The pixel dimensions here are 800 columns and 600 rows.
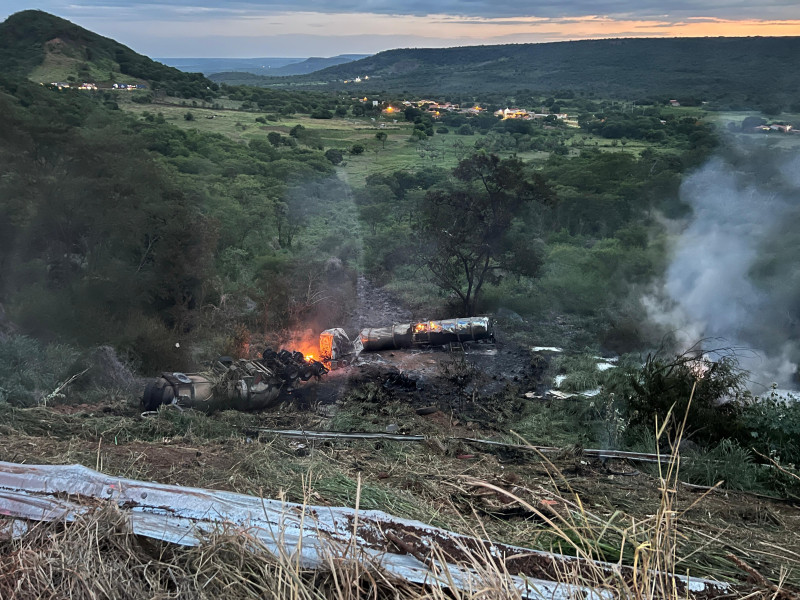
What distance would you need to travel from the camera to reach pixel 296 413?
10570mm

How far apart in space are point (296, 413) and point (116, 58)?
4960cm

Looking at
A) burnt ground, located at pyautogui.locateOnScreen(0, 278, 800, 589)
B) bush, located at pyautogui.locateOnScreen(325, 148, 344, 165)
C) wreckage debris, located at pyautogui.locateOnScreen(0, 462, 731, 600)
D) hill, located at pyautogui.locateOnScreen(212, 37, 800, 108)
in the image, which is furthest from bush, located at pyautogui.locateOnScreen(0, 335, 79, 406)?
hill, located at pyautogui.locateOnScreen(212, 37, 800, 108)

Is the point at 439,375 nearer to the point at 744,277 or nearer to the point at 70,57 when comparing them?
the point at 744,277

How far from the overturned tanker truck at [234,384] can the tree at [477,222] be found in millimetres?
7077

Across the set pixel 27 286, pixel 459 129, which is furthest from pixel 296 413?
pixel 459 129

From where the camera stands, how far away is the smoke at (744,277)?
555 inches

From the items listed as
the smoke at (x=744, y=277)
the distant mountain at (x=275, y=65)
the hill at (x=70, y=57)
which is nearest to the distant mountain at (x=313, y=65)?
the distant mountain at (x=275, y=65)

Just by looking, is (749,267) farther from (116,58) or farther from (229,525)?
(116,58)

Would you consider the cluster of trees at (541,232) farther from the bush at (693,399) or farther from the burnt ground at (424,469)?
the bush at (693,399)

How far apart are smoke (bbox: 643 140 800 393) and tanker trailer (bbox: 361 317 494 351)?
14.7ft

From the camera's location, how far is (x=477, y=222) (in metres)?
18.4

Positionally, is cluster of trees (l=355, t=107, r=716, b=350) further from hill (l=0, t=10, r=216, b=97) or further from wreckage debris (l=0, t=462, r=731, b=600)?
hill (l=0, t=10, r=216, b=97)

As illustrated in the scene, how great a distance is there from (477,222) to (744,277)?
7045mm

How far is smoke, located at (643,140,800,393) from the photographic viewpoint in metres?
14.1
